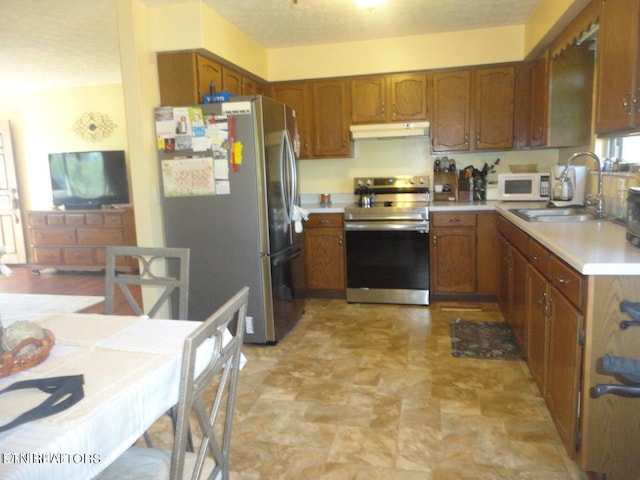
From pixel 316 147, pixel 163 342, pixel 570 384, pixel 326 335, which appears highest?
pixel 316 147

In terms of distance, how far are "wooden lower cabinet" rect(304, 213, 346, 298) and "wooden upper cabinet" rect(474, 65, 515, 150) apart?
151 centimetres

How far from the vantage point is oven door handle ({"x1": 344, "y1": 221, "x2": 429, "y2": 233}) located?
12.7ft

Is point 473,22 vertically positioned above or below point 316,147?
above

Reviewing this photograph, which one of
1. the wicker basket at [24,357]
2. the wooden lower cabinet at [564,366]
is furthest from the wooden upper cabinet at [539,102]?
the wicker basket at [24,357]

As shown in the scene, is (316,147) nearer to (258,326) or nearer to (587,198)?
(258,326)

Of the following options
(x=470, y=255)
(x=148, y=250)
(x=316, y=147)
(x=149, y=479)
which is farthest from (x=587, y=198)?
(x=149, y=479)

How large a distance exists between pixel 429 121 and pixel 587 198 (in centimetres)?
156

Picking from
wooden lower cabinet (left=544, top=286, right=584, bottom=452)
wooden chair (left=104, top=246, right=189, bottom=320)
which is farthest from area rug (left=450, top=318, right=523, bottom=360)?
wooden chair (left=104, top=246, right=189, bottom=320)

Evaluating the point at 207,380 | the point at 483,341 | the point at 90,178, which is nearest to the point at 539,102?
the point at 483,341

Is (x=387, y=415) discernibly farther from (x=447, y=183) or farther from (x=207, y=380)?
(x=447, y=183)

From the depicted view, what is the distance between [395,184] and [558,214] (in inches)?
64.6

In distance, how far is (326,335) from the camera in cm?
340

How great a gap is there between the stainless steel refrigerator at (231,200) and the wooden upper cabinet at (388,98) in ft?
3.94

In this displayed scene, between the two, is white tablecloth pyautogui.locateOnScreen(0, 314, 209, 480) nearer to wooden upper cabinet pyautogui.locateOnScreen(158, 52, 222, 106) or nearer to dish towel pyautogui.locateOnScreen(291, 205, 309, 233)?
dish towel pyautogui.locateOnScreen(291, 205, 309, 233)
